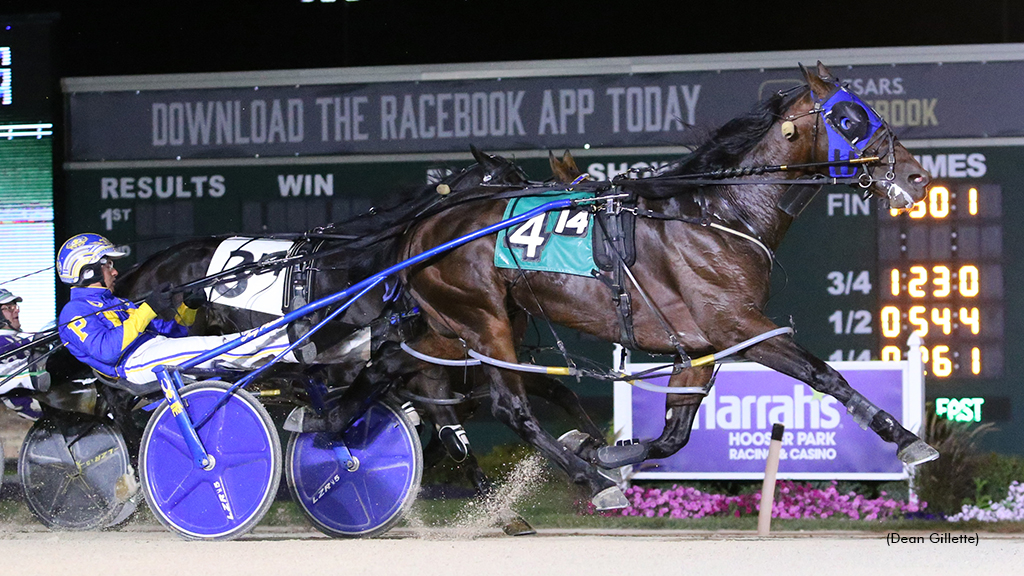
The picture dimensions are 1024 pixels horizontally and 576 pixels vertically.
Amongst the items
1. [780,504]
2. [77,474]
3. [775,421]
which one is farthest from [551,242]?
[77,474]

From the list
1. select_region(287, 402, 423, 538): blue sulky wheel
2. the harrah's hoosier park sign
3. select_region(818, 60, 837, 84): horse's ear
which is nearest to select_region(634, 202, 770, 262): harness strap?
select_region(818, 60, 837, 84): horse's ear

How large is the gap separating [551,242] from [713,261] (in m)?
0.62

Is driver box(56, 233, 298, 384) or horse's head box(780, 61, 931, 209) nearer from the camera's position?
horse's head box(780, 61, 931, 209)

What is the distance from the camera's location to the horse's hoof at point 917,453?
4074mm

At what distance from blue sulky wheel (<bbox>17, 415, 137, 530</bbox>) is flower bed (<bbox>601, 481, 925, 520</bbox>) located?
2427 mm

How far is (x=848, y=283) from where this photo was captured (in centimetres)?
695

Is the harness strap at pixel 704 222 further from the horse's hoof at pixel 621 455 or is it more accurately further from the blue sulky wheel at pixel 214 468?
the blue sulky wheel at pixel 214 468

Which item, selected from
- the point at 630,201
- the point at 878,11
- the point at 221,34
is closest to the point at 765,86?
the point at 878,11

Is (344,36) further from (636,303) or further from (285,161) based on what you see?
(636,303)

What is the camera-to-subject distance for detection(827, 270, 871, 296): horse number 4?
6918 millimetres

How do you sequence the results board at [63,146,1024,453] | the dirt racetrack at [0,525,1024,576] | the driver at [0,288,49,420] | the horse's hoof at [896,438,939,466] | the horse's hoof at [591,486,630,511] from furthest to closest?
the results board at [63,146,1024,453] → the driver at [0,288,49,420] → the horse's hoof at [591,486,630,511] → the horse's hoof at [896,438,939,466] → the dirt racetrack at [0,525,1024,576]

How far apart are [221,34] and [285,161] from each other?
61.0 inches

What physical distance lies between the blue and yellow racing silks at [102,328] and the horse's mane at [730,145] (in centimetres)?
A: 203

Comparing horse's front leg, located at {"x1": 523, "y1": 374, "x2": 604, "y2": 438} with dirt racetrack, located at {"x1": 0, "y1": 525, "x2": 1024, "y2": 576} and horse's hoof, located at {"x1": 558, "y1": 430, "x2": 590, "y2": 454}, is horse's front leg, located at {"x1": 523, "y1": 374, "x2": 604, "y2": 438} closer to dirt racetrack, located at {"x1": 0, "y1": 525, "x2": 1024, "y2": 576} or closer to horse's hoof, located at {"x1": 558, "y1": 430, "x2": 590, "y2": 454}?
horse's hoof, located at {"x1": 558, "y1": 430, "x2": 590, "y2": 454}
